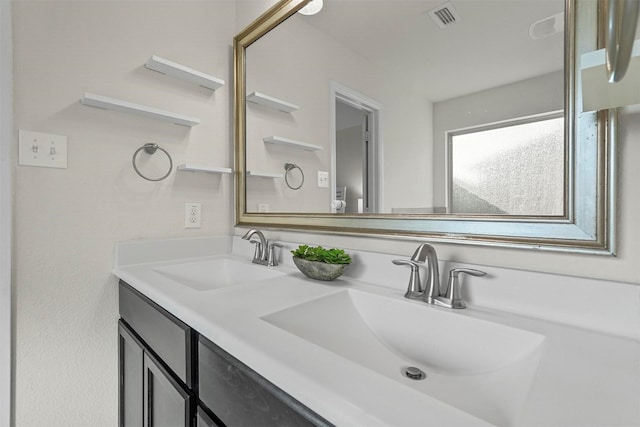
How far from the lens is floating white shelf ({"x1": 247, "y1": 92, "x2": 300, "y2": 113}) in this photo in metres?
1.33

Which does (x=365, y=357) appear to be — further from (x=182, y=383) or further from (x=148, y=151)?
(x=148, y=151)

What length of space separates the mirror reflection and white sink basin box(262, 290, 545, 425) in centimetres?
29

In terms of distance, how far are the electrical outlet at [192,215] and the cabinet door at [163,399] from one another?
0.61 metres

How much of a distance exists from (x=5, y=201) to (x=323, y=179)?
1023 mm

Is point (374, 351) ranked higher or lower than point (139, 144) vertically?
lower

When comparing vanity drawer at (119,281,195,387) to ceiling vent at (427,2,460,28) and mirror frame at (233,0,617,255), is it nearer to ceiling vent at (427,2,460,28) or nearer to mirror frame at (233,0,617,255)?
mirror frame at (233,0,617,255)

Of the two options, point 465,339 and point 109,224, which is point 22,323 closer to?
point 109,224

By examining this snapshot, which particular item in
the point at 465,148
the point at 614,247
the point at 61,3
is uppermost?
the point at 61,3

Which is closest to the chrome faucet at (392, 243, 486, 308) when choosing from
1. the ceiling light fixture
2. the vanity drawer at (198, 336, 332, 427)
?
the vanity drawer at (198, 336, 332, 427)

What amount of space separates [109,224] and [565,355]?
4.60 ft

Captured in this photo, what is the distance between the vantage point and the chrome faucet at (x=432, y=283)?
73 centimetres

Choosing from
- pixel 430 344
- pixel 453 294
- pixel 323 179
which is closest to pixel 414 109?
pixel 323 179

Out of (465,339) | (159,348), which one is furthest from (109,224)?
(465,339)

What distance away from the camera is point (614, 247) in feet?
1.94
